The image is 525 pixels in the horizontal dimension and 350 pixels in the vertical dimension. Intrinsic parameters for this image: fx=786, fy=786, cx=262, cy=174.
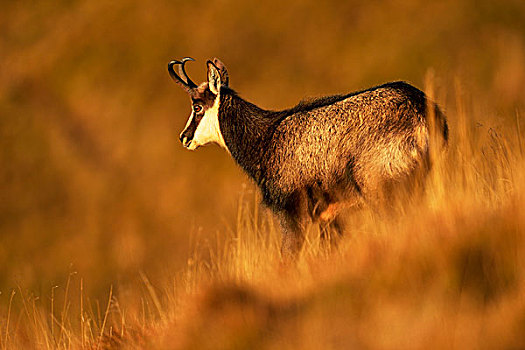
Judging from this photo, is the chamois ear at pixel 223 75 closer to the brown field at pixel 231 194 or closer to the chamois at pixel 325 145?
the chamois at pixel 325 145

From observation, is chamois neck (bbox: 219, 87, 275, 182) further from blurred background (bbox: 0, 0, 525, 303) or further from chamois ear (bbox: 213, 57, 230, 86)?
blurred background (bbox: 0, 0, 525, 303)

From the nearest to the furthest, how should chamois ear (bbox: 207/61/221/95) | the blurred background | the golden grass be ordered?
the golden grass, chamois ear (bbox: 207/61/221/95), the blurred background

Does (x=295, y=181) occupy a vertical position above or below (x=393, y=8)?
below

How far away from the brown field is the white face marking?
819 millimetres

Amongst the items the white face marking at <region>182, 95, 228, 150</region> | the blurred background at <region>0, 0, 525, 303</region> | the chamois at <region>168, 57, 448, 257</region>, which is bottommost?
the chamois at <region>168, 57, 448, 257</region>

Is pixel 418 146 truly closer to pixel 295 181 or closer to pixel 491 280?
pixel 295 181

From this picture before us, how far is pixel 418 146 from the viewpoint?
9039mm

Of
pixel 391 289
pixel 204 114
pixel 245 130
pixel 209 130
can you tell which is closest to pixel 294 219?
pixel 245 130

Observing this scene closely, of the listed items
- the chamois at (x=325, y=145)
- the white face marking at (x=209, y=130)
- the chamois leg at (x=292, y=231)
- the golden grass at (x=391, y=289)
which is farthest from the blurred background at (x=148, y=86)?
the golden grass at (x=391, y=289)

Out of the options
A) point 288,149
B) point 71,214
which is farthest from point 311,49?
point 288,149

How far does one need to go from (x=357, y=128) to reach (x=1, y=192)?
70.8 metres

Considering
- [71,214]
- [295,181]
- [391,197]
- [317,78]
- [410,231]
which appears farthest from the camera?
[317,78]

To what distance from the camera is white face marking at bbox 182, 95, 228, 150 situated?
464 inches

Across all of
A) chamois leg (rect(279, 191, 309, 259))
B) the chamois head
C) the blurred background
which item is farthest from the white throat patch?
the blurred background
